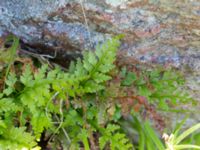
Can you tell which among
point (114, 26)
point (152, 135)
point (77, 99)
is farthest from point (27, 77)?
point (152, 135)

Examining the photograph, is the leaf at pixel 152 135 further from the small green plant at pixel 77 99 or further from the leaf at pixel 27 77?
the leaf at pixel 27 77

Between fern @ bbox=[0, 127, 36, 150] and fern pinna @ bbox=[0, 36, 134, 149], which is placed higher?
fern pinna @ bbox=[0, 36, 134, 149]

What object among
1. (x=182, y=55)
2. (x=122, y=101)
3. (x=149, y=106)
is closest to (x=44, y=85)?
(x=122, y=101)

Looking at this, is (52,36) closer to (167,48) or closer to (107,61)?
(107,61)

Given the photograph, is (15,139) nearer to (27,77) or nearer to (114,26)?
(27,77)

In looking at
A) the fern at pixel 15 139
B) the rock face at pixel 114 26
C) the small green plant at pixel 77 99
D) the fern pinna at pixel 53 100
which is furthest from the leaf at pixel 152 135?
the fern at pixel 15 139

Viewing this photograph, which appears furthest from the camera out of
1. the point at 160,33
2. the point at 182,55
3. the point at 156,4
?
the point at 182,55

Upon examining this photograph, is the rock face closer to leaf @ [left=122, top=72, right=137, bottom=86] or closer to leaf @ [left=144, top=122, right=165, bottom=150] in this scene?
leaf @ [left=122, top=72, right=137, bottom=86]

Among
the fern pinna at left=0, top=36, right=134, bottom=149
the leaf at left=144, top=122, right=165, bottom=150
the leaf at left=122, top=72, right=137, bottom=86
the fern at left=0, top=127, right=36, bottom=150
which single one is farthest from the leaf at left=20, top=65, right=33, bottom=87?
the leaf at left=144, top=122, right=165, bottom=150
